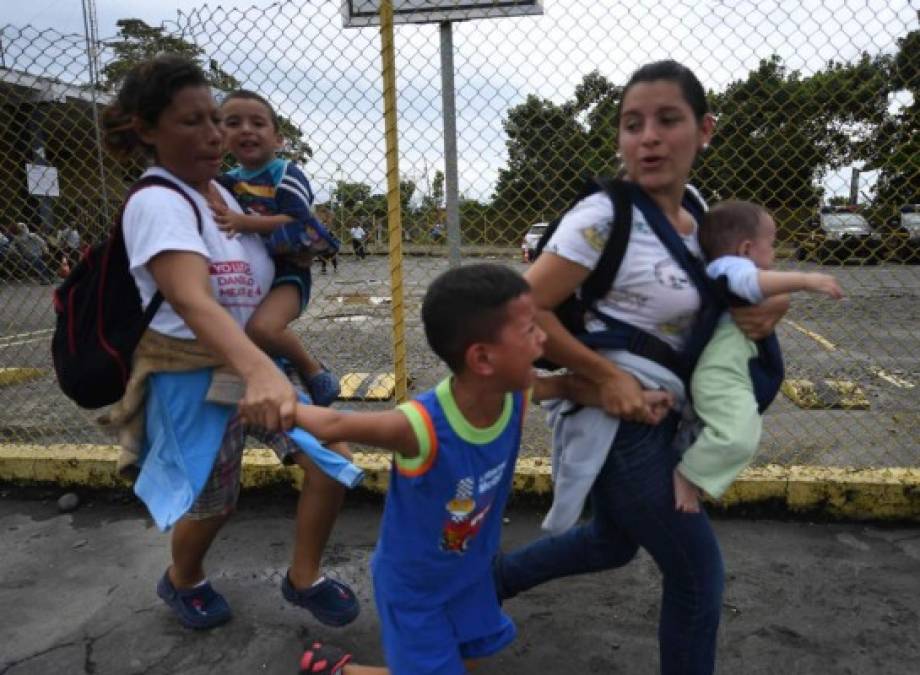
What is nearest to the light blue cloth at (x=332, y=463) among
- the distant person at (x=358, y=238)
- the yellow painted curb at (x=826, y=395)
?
the distant person at (x=358, y=238)

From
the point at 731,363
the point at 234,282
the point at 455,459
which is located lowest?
the point at 455,459

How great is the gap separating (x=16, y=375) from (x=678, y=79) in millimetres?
6365

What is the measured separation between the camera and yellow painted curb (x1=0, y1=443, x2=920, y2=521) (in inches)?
123

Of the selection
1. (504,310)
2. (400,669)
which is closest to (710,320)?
(504,310)

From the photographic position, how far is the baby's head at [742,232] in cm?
173

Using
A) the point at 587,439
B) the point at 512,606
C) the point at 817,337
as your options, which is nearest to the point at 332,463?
the point at 587,439

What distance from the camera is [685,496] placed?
5.55 feet

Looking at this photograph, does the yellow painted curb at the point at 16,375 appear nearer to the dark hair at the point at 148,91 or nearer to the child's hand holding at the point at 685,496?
the dark hair at the point at 148,91

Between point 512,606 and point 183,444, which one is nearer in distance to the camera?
point 183,444

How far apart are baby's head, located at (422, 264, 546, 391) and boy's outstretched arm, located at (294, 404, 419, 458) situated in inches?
7.9

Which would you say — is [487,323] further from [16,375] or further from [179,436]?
[16,375]

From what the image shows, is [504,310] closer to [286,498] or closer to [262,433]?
[262,433]

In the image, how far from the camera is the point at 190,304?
1.73m

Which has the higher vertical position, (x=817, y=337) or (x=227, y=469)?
→ (x=227, y=469)
